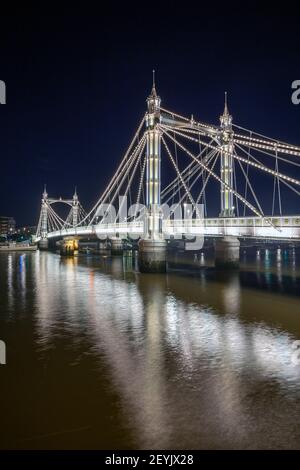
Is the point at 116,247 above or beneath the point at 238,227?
beneath

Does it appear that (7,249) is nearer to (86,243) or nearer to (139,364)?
(86,243)

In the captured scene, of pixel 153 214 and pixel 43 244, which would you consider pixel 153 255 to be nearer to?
pixel 153 214

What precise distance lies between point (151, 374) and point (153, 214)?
80.5 feet

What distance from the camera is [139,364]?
11.3 metres

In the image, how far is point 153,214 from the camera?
3450 centimetres

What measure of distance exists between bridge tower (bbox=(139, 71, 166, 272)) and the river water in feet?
38.9

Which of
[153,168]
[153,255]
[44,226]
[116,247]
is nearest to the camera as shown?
[153,255]

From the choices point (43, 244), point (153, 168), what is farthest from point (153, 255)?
point (43, 244)

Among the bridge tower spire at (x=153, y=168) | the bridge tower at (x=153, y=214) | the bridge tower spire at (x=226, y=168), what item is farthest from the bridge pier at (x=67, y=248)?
the bridge tower spire at (x=153, y=168)

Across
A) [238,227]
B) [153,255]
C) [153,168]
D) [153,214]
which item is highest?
A: [153,168]

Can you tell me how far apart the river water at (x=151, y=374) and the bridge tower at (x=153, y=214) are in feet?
38.9
